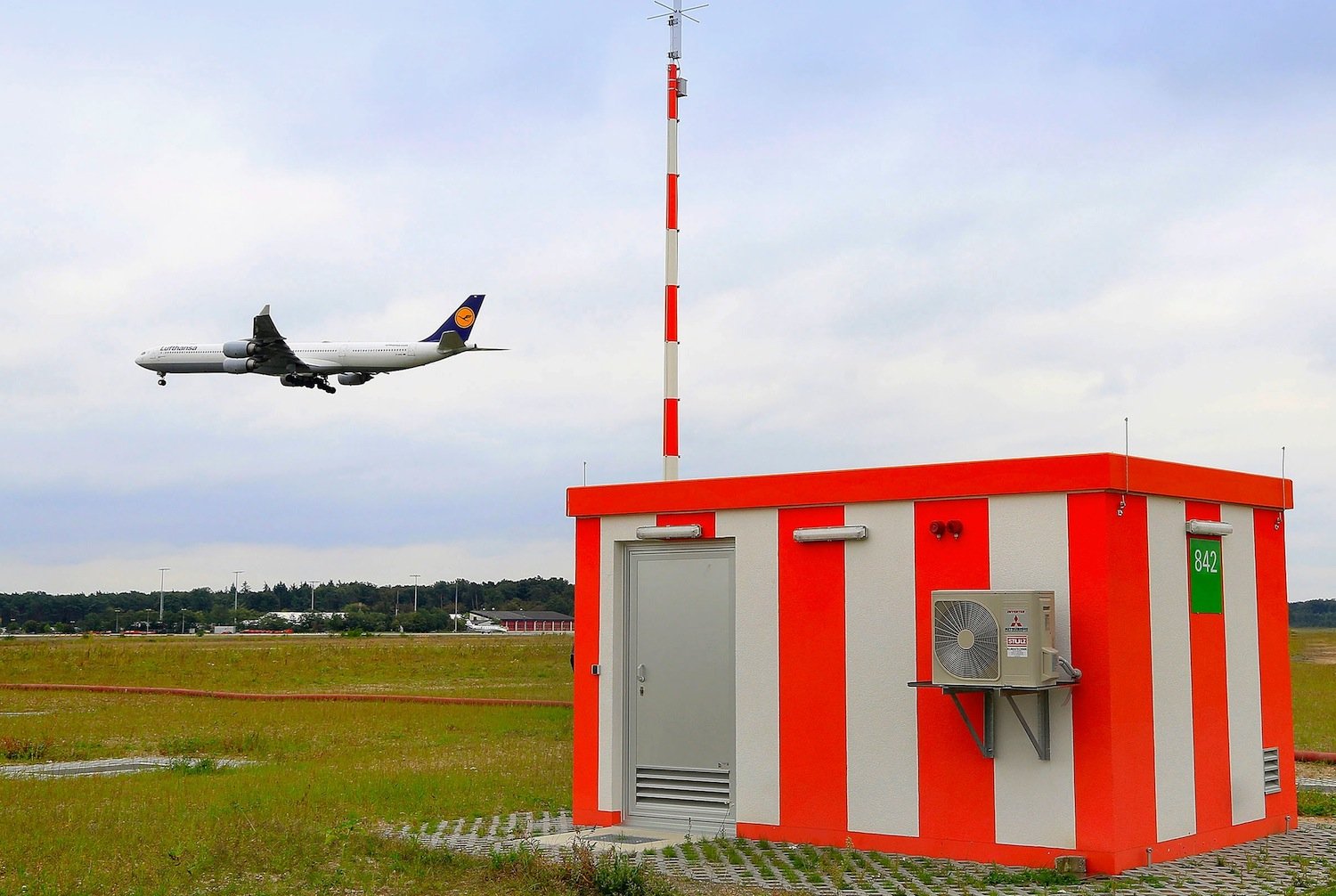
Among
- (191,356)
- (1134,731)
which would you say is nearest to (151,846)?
(1134,731)

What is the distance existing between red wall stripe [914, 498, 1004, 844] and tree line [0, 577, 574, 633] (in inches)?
3477

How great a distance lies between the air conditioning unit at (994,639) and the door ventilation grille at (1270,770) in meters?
3.32

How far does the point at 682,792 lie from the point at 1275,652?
546cm

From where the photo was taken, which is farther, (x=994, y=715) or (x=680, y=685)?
(x=680, y=685)

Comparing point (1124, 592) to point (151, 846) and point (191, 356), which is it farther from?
point (191, 356)

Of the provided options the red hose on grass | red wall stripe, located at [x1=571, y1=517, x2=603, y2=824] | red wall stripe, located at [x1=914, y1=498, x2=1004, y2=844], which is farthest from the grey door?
the red hose on grass

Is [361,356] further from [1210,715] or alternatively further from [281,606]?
[281,606]

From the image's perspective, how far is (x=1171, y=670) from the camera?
10789 mm

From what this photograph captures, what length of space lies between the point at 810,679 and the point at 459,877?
10.9 feet

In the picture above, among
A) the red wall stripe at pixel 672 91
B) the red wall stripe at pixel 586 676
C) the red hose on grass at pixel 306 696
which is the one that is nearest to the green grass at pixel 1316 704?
the red wall stripe at pixel 586 676

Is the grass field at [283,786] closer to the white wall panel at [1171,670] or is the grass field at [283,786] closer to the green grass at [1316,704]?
the green grass at [1316,704]

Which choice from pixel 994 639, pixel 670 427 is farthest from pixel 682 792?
pixel 670 427

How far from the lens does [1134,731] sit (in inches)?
401

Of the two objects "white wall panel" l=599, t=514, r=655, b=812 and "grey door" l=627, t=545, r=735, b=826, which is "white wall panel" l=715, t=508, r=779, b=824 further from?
"white wall panel" l=599, t=514, r=655, b=812
